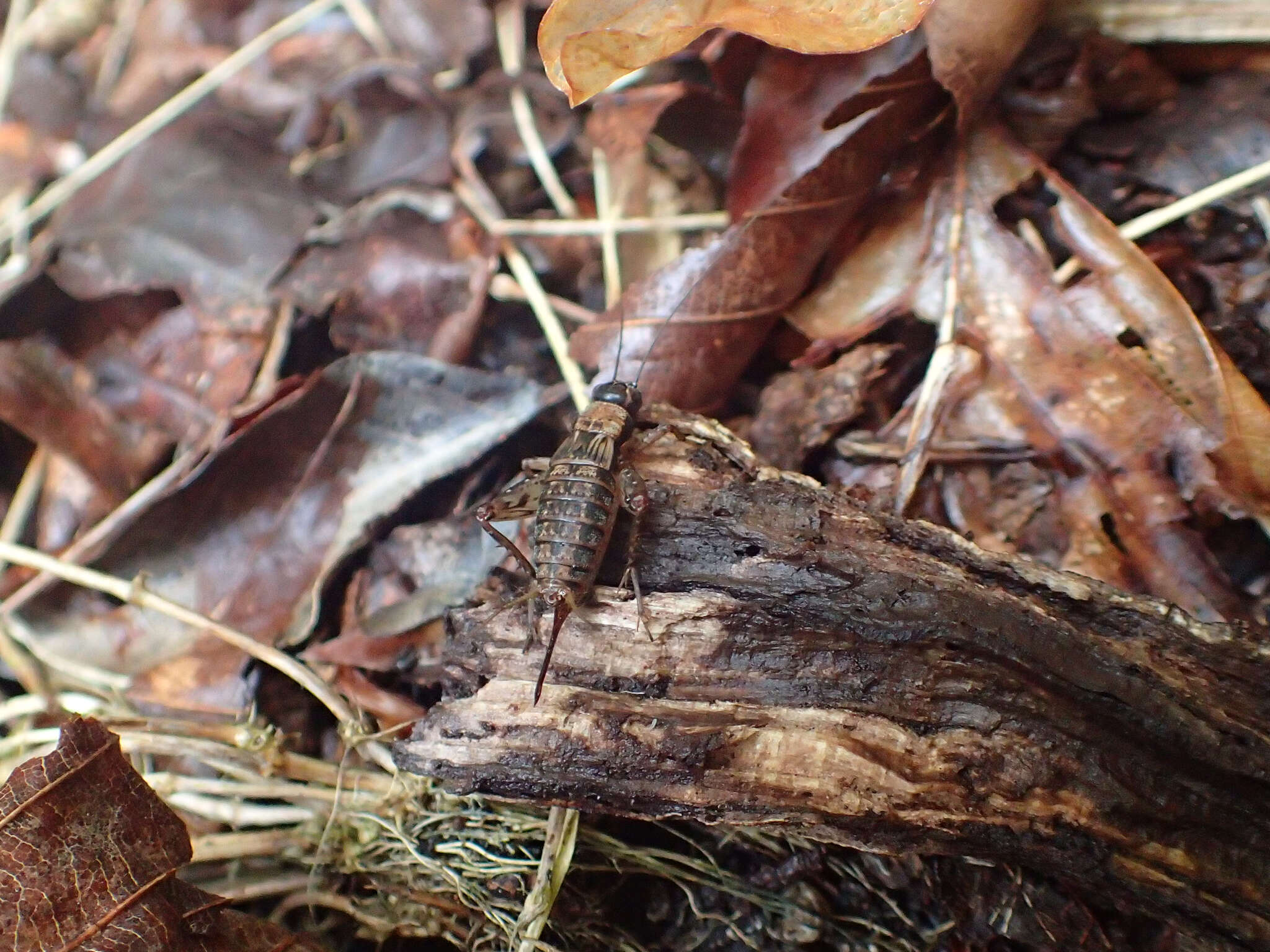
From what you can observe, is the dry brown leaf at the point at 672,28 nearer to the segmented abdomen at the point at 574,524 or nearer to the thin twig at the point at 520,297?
the thin twig at the point at 520,297

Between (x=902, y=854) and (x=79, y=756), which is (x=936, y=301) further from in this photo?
(x=79, y=756)

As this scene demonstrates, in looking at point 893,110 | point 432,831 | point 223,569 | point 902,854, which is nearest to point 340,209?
point 223,569

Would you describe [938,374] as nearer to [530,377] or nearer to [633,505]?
[633,505]

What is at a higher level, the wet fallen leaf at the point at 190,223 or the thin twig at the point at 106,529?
the wet fallen leaf at the point at 190,223

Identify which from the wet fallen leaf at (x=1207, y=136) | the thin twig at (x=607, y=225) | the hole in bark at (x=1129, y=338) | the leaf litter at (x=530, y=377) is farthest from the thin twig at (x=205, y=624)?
the wet fallen leaf at (x=1207, y=136)

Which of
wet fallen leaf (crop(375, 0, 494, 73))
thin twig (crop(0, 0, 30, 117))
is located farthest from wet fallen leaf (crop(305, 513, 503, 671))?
thin twig (crop(0, 0, 30, 117))

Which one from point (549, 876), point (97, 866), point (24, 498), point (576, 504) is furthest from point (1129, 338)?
point (24, 498)
